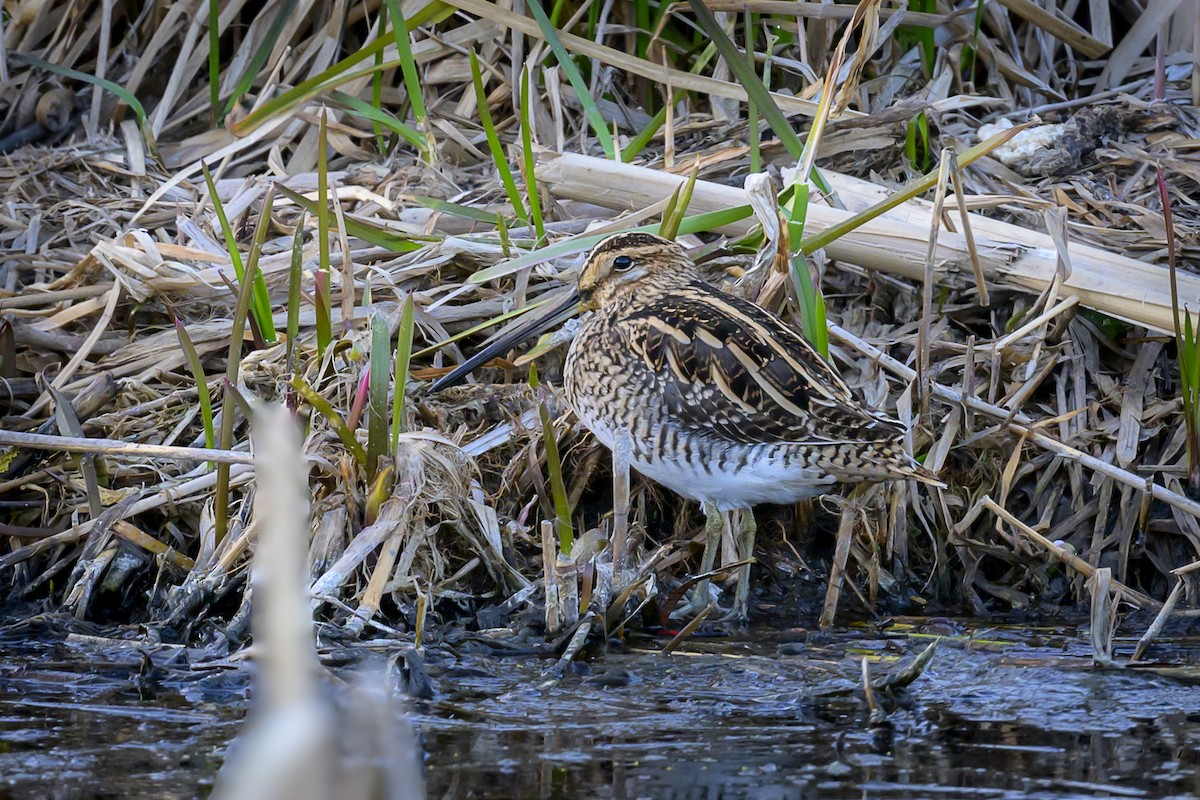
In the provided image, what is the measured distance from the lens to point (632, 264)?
13.4 ft

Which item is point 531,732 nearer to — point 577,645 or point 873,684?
point 577,645

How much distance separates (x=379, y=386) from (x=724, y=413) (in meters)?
0.85

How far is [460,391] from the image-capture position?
13.7ft

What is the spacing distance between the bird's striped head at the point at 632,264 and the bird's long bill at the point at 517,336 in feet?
0.42

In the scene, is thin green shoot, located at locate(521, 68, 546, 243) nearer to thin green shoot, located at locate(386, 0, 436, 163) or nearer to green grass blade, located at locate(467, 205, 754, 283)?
green grass blade, located at locate(467, 205, 754, 283)

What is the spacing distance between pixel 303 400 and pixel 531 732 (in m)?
1.38

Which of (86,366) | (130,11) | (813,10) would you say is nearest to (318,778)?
(86,366)

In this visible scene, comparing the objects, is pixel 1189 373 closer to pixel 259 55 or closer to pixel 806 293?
pixel 806 293

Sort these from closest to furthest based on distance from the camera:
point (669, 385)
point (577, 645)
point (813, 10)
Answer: point (577, 645) < point (669, 385) < point (813, 10)

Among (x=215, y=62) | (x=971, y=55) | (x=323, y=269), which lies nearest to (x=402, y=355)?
(x=323, y=269)

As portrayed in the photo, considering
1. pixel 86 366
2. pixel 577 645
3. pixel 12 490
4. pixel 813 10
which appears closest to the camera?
pixel 577 645

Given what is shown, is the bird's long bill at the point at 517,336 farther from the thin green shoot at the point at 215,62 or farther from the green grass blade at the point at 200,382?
the thin green shoot at the point at 215,62

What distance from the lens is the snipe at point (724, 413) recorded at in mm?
3496

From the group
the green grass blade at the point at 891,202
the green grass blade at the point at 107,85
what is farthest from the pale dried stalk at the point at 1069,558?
the green grass blade at the point at 107,85
